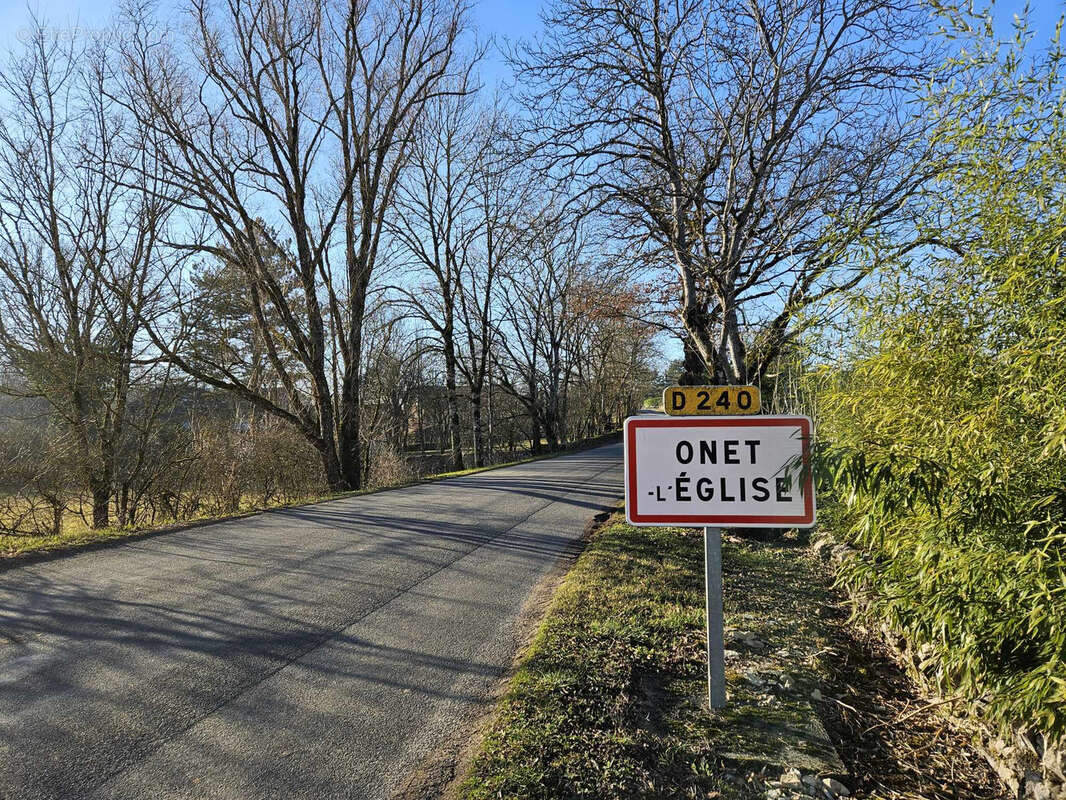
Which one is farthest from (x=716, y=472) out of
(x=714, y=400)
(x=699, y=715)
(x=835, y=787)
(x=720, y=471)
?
(x=835, y=787)

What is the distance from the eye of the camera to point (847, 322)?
3.47m

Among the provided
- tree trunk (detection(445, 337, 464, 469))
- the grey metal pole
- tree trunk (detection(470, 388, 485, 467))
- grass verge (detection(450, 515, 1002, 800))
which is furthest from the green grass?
tree trunk (detection(470, 388, 485, 467))

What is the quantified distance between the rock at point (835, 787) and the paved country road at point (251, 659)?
1.71 metres

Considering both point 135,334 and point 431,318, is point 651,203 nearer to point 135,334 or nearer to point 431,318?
Result: point 135,334

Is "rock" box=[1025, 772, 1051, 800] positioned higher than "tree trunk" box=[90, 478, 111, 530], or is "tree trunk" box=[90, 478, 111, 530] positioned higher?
"tree trunk" box=[90, 478, 111, 530]

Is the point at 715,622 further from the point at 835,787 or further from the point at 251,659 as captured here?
the point at 251,659

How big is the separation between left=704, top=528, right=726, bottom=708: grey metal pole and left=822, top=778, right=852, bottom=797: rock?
598 mm

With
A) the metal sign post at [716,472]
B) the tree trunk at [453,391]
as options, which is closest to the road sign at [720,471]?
the metal sign post at [716,472]

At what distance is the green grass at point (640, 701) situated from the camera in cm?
259

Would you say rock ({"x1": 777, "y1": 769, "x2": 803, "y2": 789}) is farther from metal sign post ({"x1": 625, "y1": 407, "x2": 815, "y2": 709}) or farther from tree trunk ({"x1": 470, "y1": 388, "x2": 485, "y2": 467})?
tree trunk ({"x1": 470, "y1": 388, "x2": 485, "y2": 467})

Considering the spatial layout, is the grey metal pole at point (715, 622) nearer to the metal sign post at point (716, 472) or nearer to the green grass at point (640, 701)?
the metal sign post at point (716, 472)

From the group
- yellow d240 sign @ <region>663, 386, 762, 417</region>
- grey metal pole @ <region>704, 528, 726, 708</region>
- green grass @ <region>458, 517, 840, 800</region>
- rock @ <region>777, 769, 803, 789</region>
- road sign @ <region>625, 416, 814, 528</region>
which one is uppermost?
yellow d240 sign @ <region>663, 386, 762, 417</region>

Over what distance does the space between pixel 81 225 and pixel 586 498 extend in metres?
13.1

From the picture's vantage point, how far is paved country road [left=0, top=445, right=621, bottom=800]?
270cm
